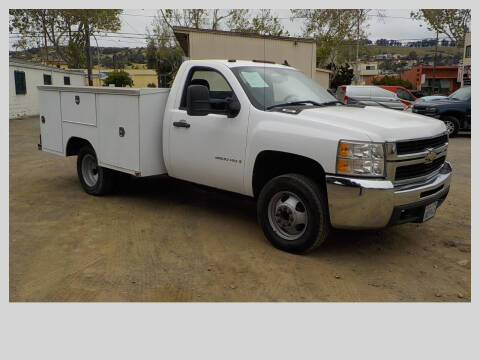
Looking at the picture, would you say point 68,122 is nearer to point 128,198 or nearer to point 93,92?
point 93,92

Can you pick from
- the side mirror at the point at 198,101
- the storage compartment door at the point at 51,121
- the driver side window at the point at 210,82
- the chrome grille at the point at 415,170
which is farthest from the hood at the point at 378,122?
the storage compartment door at the point at 51,121

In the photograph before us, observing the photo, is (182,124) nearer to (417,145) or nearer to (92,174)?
(92,174)

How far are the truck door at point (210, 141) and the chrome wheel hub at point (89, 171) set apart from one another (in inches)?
75.6

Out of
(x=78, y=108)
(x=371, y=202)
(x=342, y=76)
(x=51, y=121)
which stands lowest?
(x=371, y=202)

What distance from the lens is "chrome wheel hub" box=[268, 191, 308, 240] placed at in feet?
16.5

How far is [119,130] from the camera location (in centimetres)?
675

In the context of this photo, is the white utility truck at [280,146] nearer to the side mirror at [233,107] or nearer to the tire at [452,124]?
the side mirror at [233,107]

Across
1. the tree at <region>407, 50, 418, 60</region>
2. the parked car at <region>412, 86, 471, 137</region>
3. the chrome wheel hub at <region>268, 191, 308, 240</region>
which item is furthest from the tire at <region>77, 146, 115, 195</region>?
the tree at <region>407, 50, 418, 60</region>

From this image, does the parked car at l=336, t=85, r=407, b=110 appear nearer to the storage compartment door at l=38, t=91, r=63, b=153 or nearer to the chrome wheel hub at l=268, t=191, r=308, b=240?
the storage compartment door at l=38, t=91, r=63, b=153

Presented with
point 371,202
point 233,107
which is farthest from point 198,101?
point 371,202

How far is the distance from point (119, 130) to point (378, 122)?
361cm

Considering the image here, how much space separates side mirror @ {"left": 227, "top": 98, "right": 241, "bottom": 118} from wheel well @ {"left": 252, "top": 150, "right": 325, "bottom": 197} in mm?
585

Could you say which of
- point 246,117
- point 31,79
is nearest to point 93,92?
point 246,117

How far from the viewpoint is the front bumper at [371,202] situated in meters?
4.48
